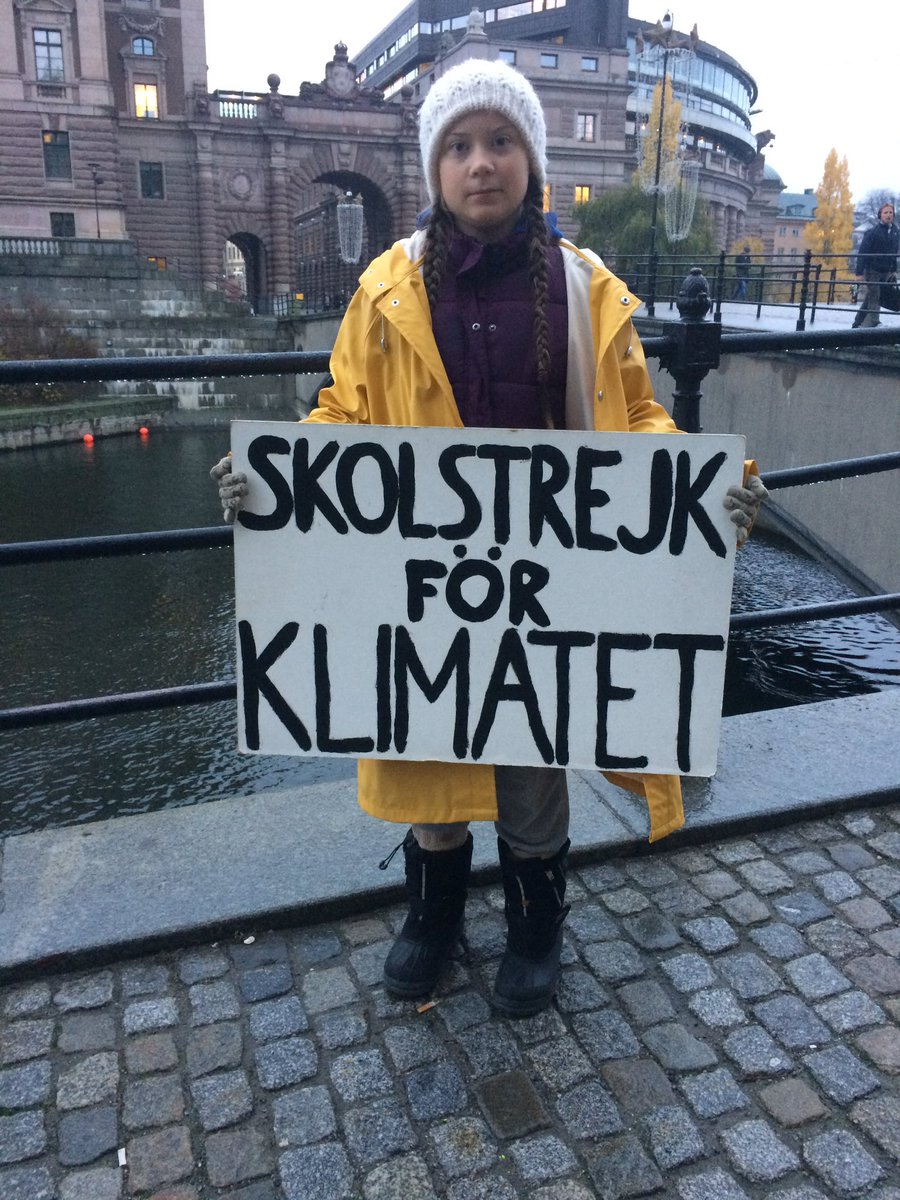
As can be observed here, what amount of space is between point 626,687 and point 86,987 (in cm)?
138

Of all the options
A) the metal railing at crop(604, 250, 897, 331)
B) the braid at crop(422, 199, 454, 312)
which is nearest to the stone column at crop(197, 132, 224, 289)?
the metal railing at crop(604, 250, 897, 331)

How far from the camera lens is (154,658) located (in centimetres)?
767

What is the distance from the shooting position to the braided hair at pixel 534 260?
2.05m

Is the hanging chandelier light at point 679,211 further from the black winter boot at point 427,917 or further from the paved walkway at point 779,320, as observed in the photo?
the black winter boot at point 427,917

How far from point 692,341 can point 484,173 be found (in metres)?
1.06

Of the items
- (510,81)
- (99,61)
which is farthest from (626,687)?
(99,61)

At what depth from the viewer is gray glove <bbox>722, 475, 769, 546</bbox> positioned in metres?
2.06

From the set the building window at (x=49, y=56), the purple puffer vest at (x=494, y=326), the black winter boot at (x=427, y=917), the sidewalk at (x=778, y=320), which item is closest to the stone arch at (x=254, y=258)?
the building window at (x=49, y=56)

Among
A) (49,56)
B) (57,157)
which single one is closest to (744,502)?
(57,157)

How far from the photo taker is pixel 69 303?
34750 millimetres

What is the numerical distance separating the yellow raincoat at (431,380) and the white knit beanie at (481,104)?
197mm

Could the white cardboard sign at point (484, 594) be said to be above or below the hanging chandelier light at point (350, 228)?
below

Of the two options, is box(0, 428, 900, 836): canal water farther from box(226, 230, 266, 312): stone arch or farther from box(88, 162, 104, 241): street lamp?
box(226, 230, 266, 312): stone arch

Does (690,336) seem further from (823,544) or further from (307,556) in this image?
(823,544)
